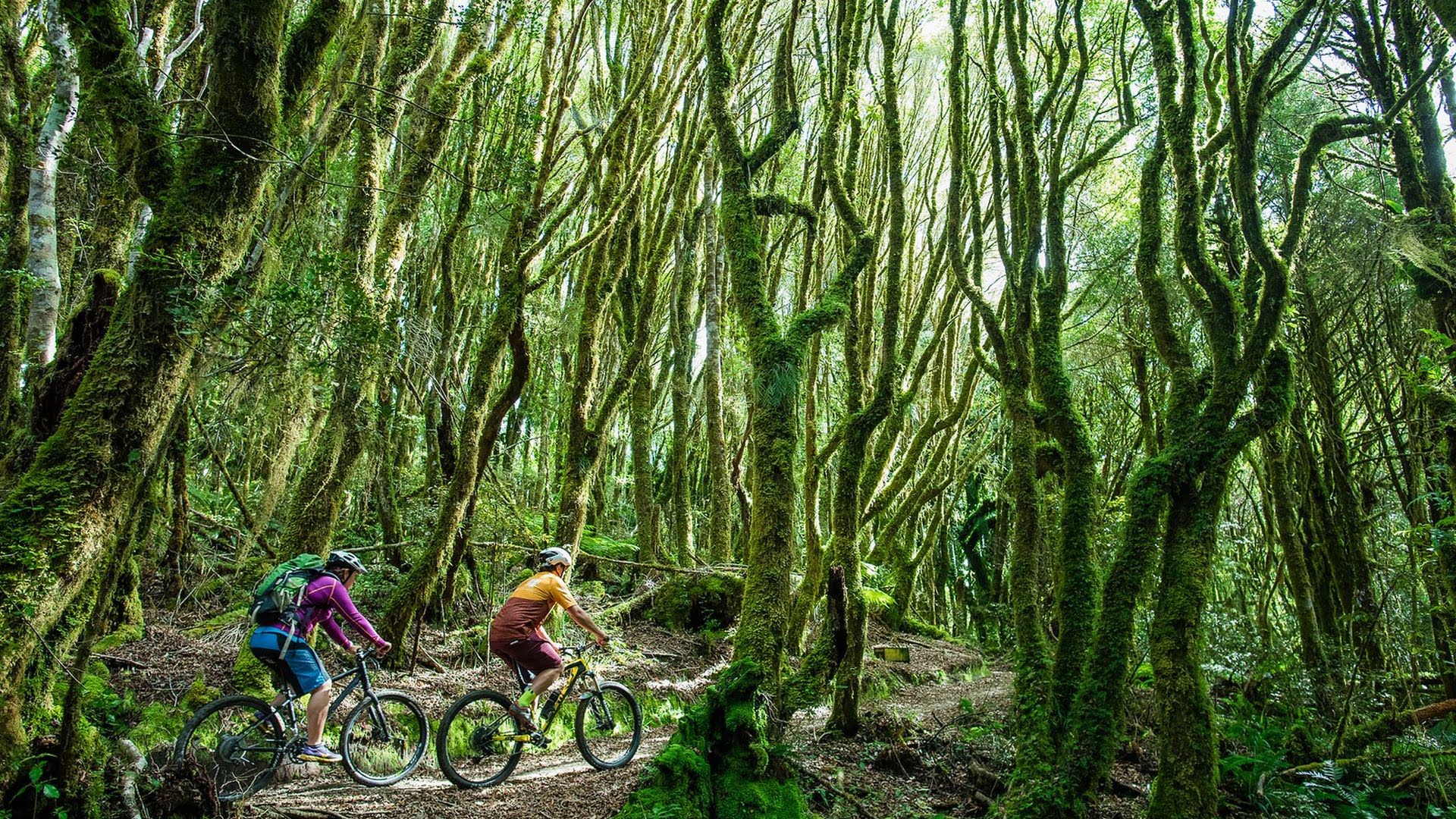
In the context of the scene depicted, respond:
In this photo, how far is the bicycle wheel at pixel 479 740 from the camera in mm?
5660

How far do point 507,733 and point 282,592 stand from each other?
2005mm

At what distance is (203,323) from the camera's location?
13.0ft

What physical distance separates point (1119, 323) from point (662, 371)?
9.64 metres

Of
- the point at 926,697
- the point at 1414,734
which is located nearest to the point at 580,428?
the point at 926,697

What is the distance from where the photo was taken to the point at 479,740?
5.86 metres

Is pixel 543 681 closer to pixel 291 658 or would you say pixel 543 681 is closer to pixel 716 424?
pixel 291 658

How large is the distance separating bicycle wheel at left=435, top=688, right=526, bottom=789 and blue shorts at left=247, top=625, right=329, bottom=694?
3.13 ft

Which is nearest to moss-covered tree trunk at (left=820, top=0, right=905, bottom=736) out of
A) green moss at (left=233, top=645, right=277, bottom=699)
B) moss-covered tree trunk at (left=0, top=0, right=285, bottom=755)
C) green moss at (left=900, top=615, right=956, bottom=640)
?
moss-covered tree trunk at (left=0, top=0, right=285, bottom=755)

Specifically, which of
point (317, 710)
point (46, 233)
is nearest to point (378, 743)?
A: point (317, 710)

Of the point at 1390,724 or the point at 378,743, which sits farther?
the point at 1390,724

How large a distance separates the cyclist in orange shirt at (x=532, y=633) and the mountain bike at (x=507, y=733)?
0.42 ft

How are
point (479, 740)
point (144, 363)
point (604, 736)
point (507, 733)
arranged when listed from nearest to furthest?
point (144, 363), point (479, 740), point (507, 733), point (604, 736)

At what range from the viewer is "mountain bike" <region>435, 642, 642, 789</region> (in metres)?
5.78

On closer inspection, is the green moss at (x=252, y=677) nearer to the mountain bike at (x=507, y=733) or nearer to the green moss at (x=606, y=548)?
the mountain bike at (x=507, y=733)
